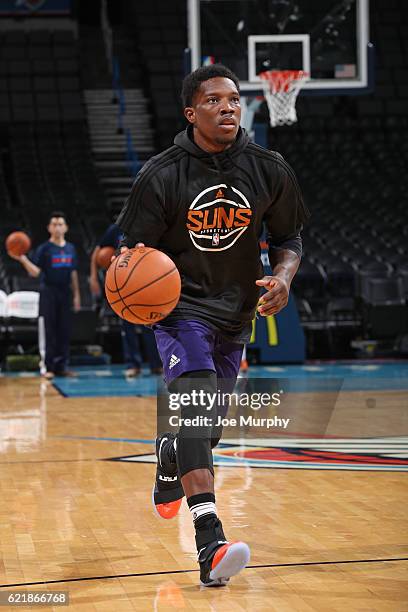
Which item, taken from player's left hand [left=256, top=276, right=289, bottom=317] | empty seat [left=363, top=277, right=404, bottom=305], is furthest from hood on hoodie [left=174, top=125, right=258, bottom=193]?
empty seat [left=363, top=277, right=404, bottom=305]

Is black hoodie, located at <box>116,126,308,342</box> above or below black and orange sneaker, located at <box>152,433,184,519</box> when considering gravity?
above

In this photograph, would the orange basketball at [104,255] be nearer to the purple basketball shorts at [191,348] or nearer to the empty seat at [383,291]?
the empty seat at [383,291]

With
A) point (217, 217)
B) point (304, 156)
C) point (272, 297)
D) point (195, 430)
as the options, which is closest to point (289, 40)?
point (217, 217)

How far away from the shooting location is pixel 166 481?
170 inches

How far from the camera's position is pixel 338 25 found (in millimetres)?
11180

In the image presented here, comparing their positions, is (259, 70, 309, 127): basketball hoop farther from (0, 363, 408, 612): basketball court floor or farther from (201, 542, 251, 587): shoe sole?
(201, 542, 251, 587): shoe sole

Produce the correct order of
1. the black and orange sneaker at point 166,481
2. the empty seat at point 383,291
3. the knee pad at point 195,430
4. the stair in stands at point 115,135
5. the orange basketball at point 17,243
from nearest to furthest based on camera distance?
the knee pad at point 195,430 → the black and orange sneaker at point 166,481 → the orange basketball at point 17,243 → the empty seat at point 383,291 → the stair in stands at point 115,135

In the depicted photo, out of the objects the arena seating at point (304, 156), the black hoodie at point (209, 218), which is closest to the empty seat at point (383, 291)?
the arena seating at point (304, 156)

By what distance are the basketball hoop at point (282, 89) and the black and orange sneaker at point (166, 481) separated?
7050 millimetres

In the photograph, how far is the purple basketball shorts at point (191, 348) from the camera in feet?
12.8

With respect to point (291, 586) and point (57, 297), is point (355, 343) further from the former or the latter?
point (291, 586)

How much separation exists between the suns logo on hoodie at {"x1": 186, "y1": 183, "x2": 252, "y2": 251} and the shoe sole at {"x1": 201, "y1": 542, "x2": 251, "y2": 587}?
114 cm

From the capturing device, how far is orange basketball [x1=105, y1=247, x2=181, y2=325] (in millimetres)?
3848

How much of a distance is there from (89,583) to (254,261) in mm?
1352
